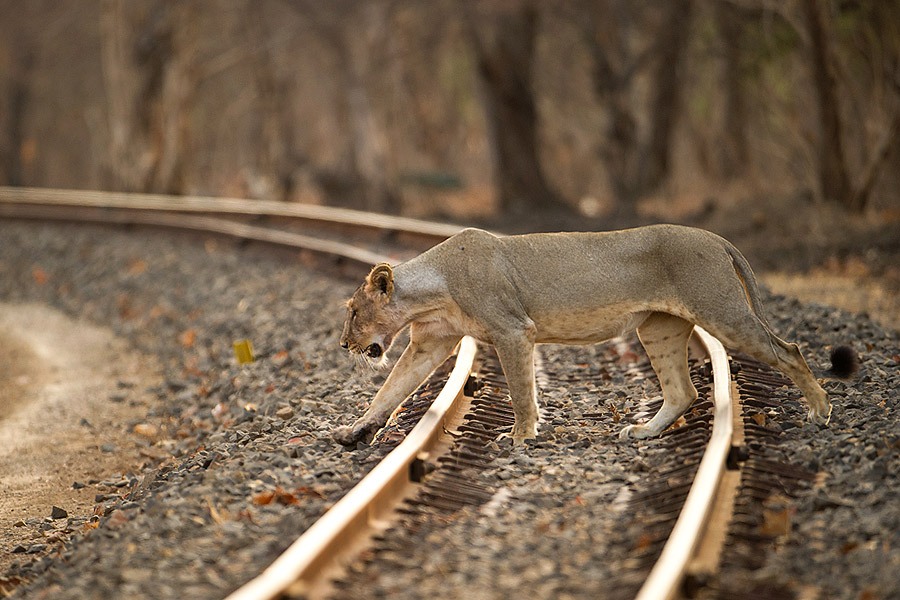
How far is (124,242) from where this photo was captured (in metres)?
17.0

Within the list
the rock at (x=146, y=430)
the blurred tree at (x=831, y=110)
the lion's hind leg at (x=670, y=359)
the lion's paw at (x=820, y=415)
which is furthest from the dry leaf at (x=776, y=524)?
the blurred tree at (x=831, y=110)

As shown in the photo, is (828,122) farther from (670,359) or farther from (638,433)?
(638,433)

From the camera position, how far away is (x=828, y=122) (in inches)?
671

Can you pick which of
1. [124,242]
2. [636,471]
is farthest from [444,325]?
[124,242]

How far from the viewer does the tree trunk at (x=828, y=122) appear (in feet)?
55.0

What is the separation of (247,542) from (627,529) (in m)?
1.69

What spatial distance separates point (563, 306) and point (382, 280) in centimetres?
105

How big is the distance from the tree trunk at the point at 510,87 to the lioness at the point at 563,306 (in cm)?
1493

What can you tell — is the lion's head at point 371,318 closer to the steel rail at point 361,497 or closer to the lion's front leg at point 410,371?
the lion's front leg at point 410,371

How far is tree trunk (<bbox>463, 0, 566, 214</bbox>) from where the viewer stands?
2205 centimetres

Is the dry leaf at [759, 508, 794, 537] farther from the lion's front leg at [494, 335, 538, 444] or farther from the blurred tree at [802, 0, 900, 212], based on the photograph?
the blurred tree at [802, 0, 900, 212]

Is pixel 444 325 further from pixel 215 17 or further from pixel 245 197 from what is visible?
pixel 215 17

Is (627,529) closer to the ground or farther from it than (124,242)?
closer to the ground

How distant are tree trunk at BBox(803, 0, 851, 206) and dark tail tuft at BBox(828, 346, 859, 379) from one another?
10278 millimetres
